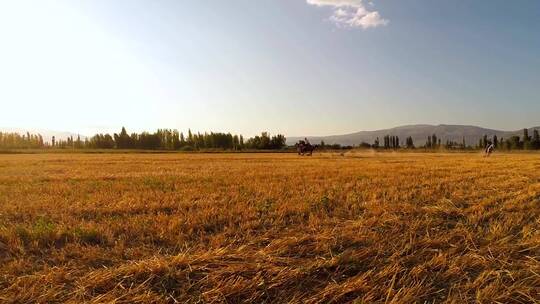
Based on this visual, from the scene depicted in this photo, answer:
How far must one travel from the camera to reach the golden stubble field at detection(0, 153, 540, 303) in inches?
168

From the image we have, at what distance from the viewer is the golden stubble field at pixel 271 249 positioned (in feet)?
14.0

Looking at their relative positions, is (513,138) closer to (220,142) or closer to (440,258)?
(220,142)

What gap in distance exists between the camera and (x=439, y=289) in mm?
4430

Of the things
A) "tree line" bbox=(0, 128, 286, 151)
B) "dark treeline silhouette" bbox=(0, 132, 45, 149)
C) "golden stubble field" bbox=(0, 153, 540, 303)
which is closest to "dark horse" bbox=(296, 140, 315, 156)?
"golden stubble field" bbox=(0, 153, 540, 303)

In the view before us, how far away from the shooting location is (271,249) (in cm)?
548

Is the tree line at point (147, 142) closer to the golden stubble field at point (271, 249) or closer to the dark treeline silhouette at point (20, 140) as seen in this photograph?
the dark treeline silhouette at point (20, 140)

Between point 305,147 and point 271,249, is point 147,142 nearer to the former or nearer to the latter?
point 305,147

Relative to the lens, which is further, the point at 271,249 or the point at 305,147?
A: the point at 305,147

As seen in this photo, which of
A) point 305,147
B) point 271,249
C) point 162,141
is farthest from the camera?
point 162,141

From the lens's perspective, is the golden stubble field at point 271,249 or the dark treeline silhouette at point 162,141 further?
the dark treeline silhouette at point 162,141

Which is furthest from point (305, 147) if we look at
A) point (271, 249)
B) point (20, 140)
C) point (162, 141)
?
point (20, 140)

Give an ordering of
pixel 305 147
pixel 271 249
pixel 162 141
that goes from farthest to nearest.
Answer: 1. pixel 162 141
2. pixel 305 147
3. pixel 271 249

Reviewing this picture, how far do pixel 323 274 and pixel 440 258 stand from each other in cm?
161

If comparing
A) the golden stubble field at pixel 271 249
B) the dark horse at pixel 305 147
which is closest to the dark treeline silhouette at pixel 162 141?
the dark horse at pixel 305 147
